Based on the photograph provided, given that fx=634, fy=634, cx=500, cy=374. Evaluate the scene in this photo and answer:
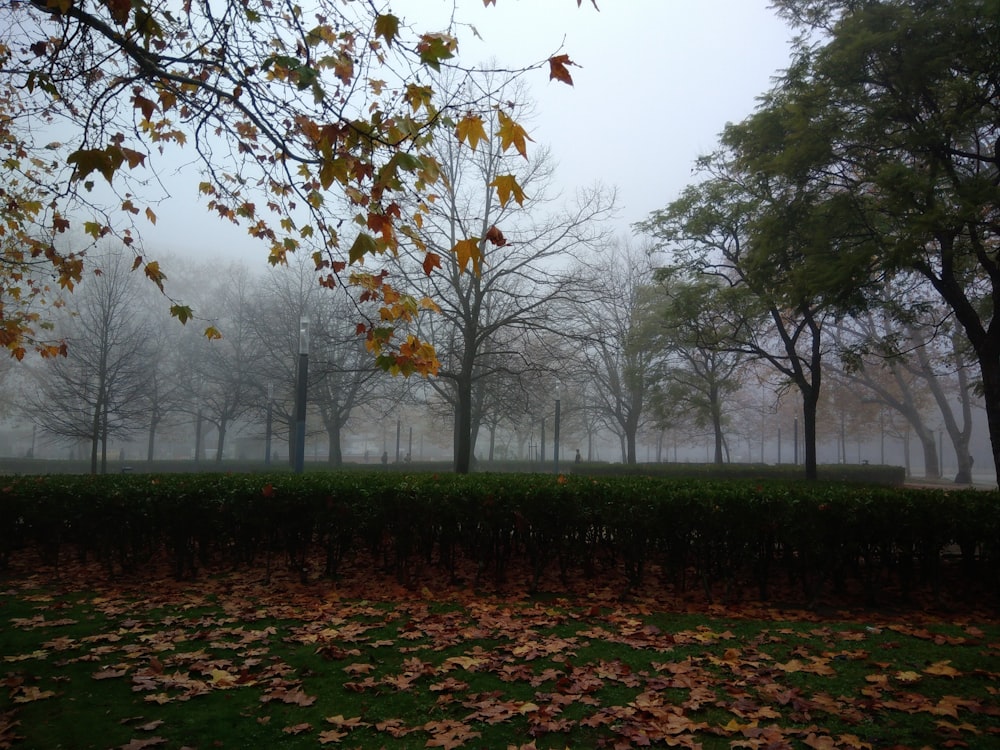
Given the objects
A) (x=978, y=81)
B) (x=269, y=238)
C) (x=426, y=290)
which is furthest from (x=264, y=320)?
(x=978, y=81)

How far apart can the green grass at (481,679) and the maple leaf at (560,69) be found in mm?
3629

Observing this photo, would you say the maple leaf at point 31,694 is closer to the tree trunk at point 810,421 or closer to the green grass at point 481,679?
the green grass at point 481,679

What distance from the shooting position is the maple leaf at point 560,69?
364 centimetres

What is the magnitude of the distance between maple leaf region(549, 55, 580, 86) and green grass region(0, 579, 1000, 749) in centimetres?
363

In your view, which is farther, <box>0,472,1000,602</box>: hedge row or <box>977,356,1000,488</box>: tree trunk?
<box>977,356,1000,488</box>: tree trunk

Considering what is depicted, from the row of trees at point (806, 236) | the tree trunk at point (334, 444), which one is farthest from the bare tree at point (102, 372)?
the tree trunk at point (334, 444)

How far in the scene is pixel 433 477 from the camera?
8.62 m

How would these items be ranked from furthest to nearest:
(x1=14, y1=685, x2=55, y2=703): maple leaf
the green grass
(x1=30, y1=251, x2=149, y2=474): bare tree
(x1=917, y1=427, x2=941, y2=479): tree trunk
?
(x1=917, y1=427, x2=941, y2=479): tree trunk → (x1=30, y1=251, x2=149, y2=474): bare tree → (x1=14, y1=685, x2=55, y2=703): maple leaf → the green grass

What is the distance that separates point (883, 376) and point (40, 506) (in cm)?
4197

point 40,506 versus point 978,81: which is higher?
point 978,81

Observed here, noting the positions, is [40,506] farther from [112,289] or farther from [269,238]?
[112,289]

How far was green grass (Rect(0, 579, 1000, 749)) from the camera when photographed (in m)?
3.44

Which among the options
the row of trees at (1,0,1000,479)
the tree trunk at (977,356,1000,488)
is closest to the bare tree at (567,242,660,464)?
the row of trees at (1,0,1000,479)

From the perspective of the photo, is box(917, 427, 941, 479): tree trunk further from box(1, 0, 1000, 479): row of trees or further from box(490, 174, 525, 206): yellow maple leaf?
box(490, 174, 525, 206): yellow maple leaf
